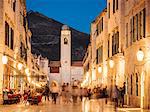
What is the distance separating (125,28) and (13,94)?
11121 mm

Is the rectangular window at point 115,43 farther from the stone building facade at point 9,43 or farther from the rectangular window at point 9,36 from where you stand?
the rectangular window at point 9,36

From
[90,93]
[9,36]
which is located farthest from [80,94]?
[9,36]

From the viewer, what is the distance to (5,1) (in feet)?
133

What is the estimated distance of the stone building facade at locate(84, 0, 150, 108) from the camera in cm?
3130

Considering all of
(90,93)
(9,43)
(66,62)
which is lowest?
(90,93)

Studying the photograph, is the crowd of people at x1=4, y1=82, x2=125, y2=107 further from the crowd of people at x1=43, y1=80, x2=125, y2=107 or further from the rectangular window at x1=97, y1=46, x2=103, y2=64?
the rectangular window at x1=97, y1=46, x2=103, y2=64

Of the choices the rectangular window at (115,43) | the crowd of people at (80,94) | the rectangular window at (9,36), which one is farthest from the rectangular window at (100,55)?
the rectangular window at (9,36)

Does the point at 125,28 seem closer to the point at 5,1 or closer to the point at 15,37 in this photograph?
the point at 5,1

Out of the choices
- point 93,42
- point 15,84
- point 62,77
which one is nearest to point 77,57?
point 62,77

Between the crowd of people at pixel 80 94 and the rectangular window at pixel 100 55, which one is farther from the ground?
the rectangular window at pixel 100 55

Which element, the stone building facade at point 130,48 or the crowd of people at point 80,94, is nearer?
the stone building facade at point 130,48

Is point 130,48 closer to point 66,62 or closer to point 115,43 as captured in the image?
point 115,43

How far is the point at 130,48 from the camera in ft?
121

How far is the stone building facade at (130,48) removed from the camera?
103 ft
